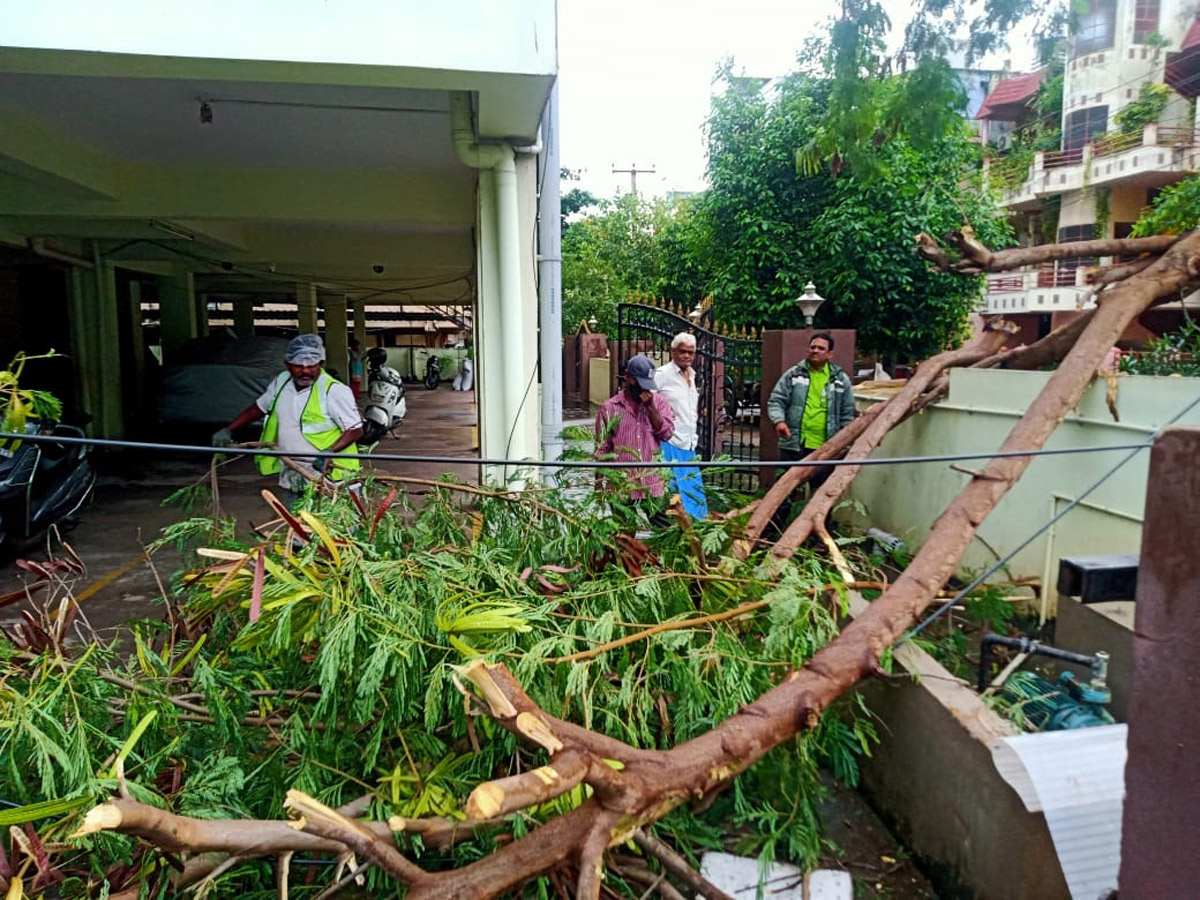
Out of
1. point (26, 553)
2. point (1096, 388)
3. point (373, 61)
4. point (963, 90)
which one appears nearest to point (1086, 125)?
point (963, 90)

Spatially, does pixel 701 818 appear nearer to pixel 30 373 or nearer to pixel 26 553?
pixel 26 553

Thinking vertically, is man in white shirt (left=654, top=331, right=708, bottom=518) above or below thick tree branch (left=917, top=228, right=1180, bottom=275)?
below

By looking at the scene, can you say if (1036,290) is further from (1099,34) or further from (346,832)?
(346,832)

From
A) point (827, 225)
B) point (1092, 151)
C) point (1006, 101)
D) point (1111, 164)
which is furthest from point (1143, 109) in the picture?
point (827, 225)

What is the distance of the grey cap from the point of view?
14.8ft

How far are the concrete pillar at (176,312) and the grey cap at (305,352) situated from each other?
10.0 metres

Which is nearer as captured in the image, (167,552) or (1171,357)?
(1171,357)

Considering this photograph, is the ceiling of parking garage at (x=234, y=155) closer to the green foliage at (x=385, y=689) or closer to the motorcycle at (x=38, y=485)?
the motorcycle at (x=38, y=485)

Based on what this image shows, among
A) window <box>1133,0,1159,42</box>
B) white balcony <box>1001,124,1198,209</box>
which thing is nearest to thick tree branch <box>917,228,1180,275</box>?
window <box>1133,0,1159,42</box>

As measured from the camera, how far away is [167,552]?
6422mm

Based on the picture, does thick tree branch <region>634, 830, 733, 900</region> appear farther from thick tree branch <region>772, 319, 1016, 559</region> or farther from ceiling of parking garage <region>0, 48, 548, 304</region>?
ceiling of parking garage <region>0, 48, 548, 304</region>

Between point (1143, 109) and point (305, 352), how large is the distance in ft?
63.9

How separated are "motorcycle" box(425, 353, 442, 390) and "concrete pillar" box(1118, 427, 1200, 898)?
25980 millimetres

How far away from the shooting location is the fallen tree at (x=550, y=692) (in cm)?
157
